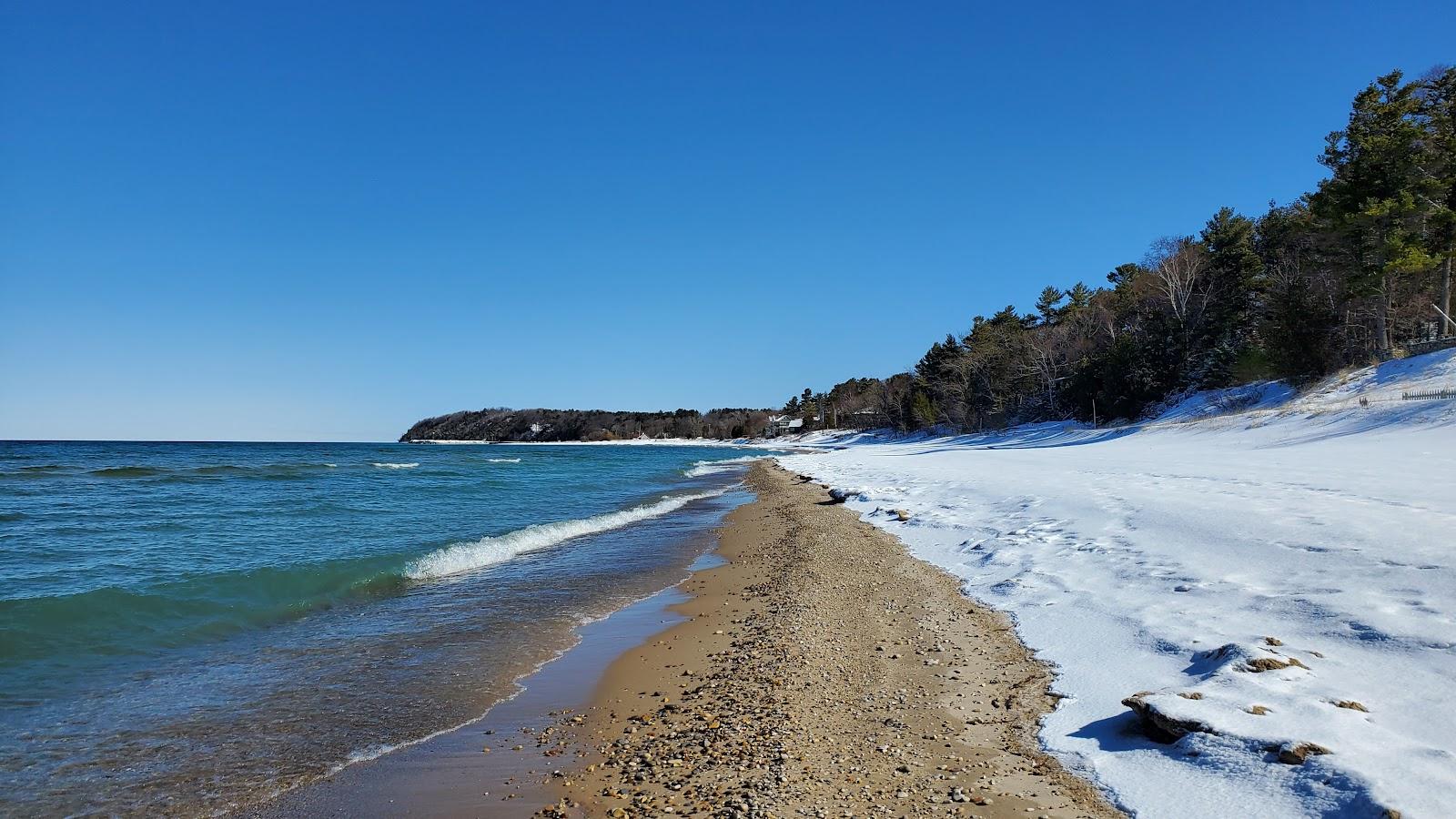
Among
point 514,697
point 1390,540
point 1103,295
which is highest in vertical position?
point 1103,295

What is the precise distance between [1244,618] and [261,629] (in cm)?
1064

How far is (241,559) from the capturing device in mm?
12484

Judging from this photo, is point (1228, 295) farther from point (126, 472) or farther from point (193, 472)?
point (126, 472)

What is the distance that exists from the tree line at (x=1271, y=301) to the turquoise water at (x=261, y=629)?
95.6 ft

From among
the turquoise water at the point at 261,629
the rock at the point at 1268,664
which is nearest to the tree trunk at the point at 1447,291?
the turquoise water at the point at 261,629

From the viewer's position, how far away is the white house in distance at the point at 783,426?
481 feet

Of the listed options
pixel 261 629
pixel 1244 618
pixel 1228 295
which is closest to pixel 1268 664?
pixel 1244 618

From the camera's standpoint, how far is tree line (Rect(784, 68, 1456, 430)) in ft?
87.6

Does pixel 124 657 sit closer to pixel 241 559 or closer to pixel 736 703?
pixel 241 559

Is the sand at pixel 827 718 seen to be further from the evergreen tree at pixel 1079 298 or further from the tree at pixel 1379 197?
the evergreen tree at pixel 1079 298

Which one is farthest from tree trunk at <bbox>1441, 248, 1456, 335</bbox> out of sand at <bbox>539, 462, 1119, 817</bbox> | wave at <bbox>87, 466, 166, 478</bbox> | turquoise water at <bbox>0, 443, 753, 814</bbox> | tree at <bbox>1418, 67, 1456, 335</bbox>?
wave at <bbox>87, 466, 166, 478</bbox>

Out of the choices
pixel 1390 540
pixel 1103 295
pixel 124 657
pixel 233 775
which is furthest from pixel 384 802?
pixel 1103 295

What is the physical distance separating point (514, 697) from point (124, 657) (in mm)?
4882

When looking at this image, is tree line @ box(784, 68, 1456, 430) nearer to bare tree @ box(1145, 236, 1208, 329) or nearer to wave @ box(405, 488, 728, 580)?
bare tree @ box(1145, 236, 1208, 329)
